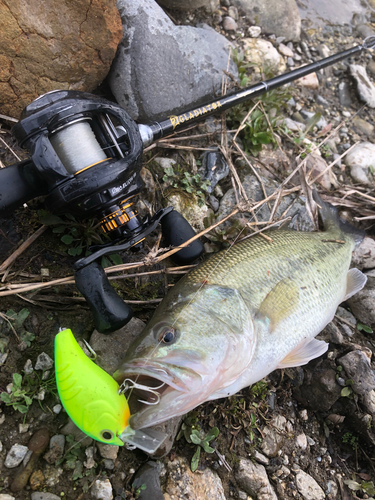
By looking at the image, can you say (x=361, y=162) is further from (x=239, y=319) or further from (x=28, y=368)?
(x=28, y=368)

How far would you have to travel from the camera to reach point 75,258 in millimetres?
2732

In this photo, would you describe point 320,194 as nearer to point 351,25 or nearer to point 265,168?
point 265,168

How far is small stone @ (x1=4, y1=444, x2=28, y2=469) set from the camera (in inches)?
84.1

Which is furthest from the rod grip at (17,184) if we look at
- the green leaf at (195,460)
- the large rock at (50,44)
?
the green leaf at (195,460)

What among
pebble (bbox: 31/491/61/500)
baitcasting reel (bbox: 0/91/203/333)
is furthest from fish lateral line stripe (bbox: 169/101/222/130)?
pebble (bbox: 31/491/61/500)

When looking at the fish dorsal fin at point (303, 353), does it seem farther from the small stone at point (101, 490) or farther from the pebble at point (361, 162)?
the pebble at point (361, 162)

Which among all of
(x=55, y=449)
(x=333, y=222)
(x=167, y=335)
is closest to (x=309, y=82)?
(x=333, y=222)

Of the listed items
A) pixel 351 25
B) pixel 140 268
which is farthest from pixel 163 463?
pixel 351 25

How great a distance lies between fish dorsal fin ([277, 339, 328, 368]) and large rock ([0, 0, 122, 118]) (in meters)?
2.92

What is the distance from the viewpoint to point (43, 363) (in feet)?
7.79

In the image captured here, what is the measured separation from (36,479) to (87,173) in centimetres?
194

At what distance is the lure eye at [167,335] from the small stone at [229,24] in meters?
4.25

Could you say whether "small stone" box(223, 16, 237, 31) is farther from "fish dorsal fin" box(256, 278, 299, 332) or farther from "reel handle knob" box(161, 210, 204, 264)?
"fish dorsal fin" box(256, 278, 299, 332)

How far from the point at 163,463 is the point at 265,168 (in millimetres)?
2979
